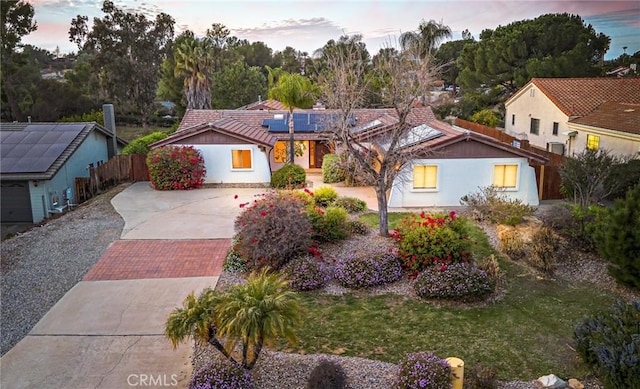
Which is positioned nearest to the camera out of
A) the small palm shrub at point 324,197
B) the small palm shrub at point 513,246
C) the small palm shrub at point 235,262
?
the small palm shrub at point 235,262

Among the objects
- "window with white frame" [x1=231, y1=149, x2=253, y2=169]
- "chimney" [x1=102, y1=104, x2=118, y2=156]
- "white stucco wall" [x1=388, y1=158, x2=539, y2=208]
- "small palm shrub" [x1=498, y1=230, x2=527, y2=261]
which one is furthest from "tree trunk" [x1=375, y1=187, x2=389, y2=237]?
"chimney" [x1=102, y1=104, x2=118, y2=156]

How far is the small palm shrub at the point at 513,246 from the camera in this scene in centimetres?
1298

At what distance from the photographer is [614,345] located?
7.02 metres

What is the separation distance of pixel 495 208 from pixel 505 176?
347cm

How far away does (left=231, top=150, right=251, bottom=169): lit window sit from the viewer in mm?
23016

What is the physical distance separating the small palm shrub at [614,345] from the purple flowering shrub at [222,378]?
16.9 ft

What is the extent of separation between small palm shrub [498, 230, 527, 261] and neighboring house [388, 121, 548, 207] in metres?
5.56

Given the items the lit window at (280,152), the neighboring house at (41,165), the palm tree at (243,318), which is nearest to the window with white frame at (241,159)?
the lit window at (280,152)

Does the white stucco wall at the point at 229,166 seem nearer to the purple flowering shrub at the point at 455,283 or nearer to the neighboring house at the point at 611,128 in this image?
the purple flowering shrub at the point at 455,283

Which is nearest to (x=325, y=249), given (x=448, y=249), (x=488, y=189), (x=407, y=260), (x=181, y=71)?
(x=407, y=260)

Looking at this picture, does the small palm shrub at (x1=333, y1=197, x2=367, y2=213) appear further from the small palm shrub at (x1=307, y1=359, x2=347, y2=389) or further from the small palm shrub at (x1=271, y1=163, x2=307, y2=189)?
the small palm shrub at (x1=307, y1=359, x2=347, y2=389)

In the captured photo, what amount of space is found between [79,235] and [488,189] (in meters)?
14.4

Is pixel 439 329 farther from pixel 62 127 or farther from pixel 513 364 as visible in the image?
pixel 62 127

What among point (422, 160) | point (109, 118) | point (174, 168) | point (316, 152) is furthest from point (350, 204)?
point (109, 118)
